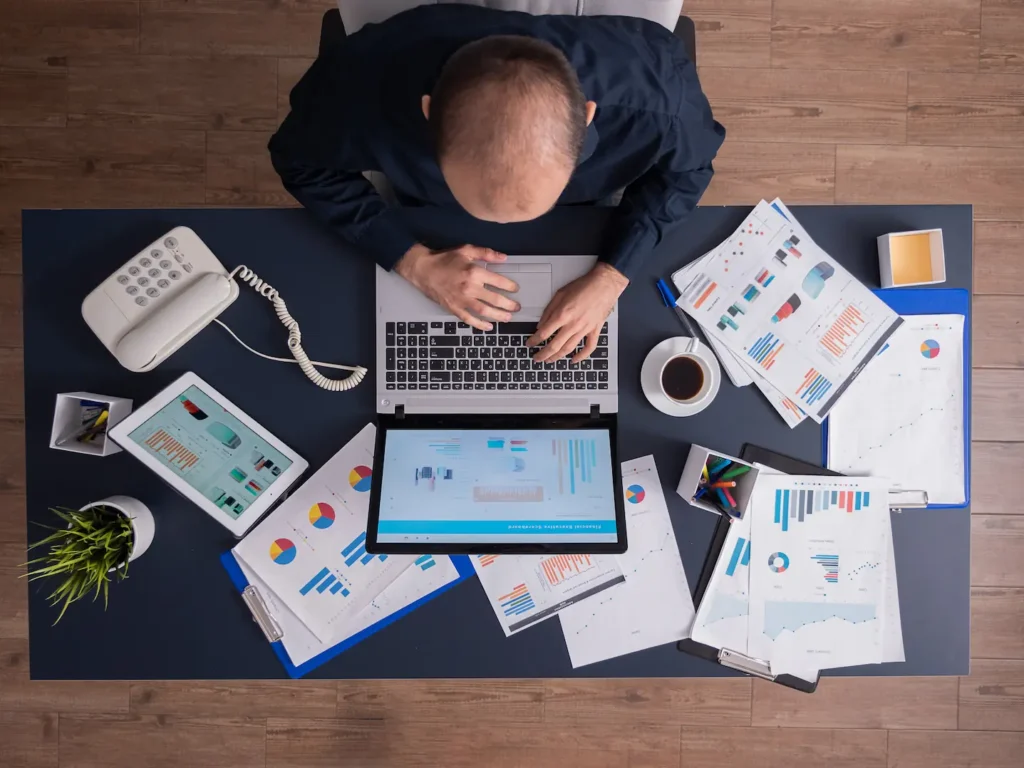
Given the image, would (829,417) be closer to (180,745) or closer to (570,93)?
(570,93)

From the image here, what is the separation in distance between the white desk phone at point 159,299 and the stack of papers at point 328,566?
24cm

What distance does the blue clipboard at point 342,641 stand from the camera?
1.21 meters

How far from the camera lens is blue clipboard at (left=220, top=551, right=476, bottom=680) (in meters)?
1.21

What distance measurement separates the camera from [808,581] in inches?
47.8

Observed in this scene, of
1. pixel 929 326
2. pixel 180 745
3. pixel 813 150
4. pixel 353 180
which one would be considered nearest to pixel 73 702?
pixel 180 745

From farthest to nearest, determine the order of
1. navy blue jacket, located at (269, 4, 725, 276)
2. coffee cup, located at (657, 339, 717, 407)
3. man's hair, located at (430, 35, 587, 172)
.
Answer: coffee cup, located at (657, 339, 717, 407)
navy blue jacket, located at (269, 4, 725, 276)
man's hair, located at (430, 35, 587, 172)

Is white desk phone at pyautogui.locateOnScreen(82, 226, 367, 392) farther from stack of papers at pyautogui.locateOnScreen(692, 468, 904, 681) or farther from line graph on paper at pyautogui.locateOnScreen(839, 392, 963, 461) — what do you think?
line graph on paper at pyautogui.locateOnScreen(839, 392, 963, 461)

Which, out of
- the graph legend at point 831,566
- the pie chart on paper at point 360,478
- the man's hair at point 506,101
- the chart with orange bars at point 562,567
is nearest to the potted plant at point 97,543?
the pie chart on paper at point 360,478

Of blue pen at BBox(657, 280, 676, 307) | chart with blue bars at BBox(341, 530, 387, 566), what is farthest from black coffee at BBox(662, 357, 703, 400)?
chart with blue bars at BBox(341, 530, 387, 566)

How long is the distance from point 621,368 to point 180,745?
65.7 inches

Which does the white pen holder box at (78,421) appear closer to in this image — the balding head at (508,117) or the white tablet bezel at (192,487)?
the white tablet bezel at (192,487)

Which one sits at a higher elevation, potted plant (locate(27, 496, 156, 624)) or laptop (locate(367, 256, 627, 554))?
laptop (locate(367, 256, 627, 554))

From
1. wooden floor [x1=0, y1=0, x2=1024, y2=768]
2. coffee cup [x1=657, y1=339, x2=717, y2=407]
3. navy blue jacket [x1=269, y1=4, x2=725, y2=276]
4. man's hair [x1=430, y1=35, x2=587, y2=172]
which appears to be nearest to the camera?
man's hair [x1=430, y1=35, x2=587, y2=172]

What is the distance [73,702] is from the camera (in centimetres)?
195
